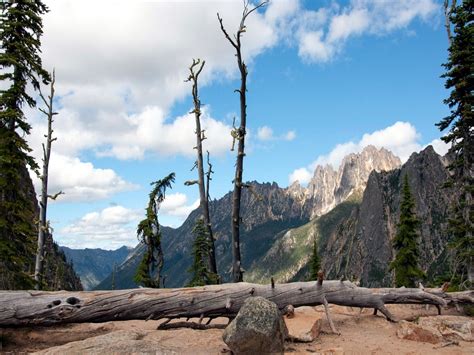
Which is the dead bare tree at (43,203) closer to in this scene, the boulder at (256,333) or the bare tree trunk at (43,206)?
the bare tree trunk at (43,206)

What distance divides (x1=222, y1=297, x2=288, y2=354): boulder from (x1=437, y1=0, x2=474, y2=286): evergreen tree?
1497 cm

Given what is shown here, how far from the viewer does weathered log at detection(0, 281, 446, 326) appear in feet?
35.0

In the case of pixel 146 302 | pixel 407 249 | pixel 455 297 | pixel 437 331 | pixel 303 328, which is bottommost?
pixel 437 331

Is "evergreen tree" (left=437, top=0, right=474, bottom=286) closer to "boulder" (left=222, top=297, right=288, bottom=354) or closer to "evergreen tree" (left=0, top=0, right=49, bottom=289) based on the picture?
"boulder" (left=222, top=297, right=288, bottom=354)

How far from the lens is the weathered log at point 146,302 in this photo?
420 inches

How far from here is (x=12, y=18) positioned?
17.6 m

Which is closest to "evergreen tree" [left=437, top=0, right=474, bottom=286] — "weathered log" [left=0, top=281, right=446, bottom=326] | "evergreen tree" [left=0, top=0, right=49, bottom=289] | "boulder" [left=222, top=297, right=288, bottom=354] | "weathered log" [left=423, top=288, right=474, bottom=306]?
"weathered log" [left=423, top=288, right=474, bottom=306]

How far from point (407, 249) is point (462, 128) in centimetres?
1475

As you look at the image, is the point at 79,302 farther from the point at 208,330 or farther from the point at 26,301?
the point at 208,330

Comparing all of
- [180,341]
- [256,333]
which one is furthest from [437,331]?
[180,341]

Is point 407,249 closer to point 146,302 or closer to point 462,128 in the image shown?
point 462,128

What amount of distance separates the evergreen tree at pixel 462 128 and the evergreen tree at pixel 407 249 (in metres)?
10.8

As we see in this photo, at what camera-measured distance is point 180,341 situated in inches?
389

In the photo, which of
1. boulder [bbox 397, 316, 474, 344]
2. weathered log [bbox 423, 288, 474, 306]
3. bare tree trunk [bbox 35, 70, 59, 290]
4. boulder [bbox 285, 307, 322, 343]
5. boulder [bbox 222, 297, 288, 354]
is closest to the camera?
boulder [bbox 222, 297, 288, 354]
